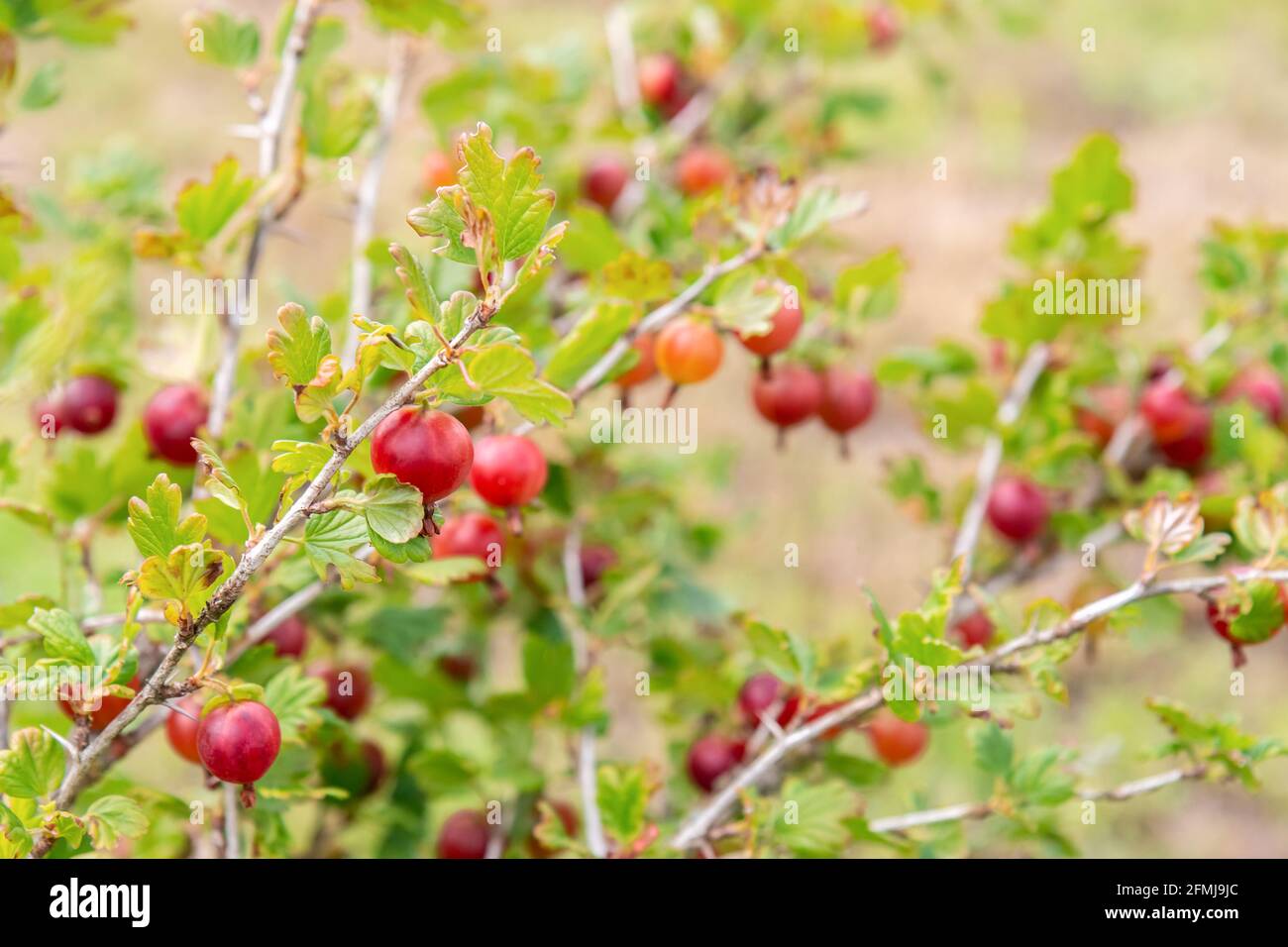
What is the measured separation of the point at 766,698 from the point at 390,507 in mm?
696

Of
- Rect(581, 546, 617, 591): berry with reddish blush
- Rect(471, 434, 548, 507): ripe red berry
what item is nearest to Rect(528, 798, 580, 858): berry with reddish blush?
Rect(581, 546, 617, 591): berry with reddish blush

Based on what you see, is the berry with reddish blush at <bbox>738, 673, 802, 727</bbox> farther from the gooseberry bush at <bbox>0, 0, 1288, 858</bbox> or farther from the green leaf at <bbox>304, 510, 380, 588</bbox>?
the green leaf at <bbox>304, 510, 380, 588</bbox>

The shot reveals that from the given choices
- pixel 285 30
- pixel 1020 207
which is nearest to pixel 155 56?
pixel 1020 207

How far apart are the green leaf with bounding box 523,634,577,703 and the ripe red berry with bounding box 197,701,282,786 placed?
0.46 m

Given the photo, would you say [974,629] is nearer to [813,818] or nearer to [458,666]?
[813,818]

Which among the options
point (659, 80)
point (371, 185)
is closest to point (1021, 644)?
point (371, 185)

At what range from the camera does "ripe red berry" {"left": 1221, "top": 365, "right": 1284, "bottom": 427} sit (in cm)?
159

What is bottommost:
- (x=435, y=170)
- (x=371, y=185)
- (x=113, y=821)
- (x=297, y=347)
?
(x=113, y=821)

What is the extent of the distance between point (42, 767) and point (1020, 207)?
4457 millimetres

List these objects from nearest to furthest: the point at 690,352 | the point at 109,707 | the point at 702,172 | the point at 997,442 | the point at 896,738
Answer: the point at 109,707, the point at 690,352, the point at 896,738, the point at 997,442, the point at 702,172

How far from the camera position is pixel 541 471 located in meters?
1.04

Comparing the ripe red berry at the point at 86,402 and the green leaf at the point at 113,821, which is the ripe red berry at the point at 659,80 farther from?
the green leaf at the point at 113,821

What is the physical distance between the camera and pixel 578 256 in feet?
4.20
